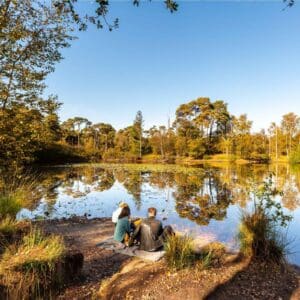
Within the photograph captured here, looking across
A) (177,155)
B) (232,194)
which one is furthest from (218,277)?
(177,155)

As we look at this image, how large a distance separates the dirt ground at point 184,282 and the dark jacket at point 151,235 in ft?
1.30

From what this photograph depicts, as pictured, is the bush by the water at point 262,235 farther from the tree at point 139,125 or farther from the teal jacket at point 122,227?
the tree at point 139,125

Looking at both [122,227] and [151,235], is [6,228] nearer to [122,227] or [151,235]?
[122,227]

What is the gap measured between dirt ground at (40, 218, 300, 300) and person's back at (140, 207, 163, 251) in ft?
1.30

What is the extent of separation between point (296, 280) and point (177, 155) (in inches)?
1818

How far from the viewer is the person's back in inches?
183

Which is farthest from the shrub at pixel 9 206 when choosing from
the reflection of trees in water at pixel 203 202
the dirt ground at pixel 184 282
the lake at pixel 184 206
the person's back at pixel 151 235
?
the reflection of trees in water at pixel 203 202

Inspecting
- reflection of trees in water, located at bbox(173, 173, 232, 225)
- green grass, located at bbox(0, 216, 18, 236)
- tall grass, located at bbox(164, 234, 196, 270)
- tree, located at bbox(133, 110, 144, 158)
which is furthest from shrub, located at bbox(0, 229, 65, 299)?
tree, located at bbox(133, 110, 144, 158)

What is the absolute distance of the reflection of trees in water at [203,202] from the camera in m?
8.51

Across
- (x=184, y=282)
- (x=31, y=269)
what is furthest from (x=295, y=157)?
(x=31, y=269)

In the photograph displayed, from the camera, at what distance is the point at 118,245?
519 centimetres

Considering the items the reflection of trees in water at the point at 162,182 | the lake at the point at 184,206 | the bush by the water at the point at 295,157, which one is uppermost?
the bush by the water at the point at 295,157

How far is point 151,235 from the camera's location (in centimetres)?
468

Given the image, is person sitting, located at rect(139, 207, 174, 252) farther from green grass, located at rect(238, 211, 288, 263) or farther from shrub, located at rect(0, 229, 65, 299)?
shrub, located at rect(0, 229, 65, 299)
